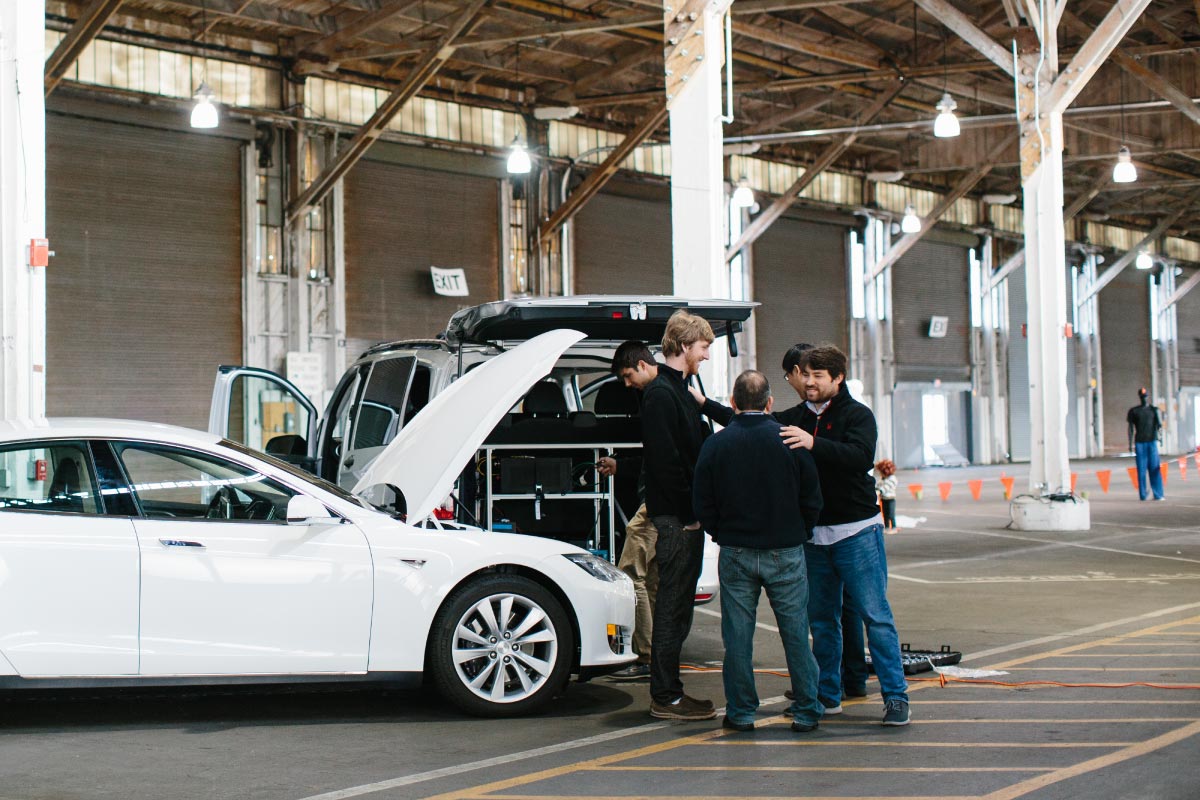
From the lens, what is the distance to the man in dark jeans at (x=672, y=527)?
21.2 ft

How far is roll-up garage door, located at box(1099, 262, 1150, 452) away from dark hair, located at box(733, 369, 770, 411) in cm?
4191

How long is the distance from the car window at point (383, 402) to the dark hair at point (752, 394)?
339cm

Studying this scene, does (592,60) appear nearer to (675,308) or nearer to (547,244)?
(547,244)

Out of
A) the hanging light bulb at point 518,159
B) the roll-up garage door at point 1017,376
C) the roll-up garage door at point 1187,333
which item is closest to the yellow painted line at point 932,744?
the hanging light bulb at point 518,159

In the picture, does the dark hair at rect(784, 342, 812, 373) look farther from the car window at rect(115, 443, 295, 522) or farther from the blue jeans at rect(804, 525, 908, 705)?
the car window at rect(115, 443, 295, 522)

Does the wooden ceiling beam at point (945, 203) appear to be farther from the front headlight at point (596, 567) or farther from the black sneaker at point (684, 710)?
the black sneaker at point (684, 710)

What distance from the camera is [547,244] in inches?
1080

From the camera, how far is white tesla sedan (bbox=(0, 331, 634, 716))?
235 inches

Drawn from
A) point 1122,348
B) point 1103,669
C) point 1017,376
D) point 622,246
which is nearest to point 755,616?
point 1103,669

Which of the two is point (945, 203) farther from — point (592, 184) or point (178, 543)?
point (178, 543)

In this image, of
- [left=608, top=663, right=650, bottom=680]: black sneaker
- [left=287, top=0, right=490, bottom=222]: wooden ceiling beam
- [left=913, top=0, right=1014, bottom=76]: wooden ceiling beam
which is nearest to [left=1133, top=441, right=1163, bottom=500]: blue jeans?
[left=913, top=0, right=1014, bottom=76]: wooden ceiling beam

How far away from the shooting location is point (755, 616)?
20.2 feet

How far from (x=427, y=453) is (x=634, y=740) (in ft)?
6.11

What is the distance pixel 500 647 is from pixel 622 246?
23233 millimetres
